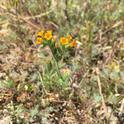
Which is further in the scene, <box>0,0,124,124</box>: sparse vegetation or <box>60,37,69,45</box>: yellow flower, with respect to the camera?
<box>60,37,69,45</box>: yellow flower

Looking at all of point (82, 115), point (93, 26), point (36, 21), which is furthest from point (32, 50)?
point (82, 115)

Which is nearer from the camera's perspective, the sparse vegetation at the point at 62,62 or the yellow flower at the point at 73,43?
the sparse vegetation at the point at 62,62

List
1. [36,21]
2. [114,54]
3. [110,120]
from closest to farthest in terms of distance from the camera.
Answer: [110,120] < [114,54] < [36,21]

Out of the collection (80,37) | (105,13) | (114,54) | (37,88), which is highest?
(105,13)

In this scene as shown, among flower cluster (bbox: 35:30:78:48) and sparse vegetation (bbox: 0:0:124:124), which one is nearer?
sparse vegetation (bbox: 0:0:124:124)

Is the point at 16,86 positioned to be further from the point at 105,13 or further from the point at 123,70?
the point at 105,13

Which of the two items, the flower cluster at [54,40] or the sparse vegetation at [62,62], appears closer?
the sparse vegetation at [62,62]

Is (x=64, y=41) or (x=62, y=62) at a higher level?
(x=64, y=41)

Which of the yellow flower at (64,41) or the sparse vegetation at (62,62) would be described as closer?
the sparse vegetation at (62,62)

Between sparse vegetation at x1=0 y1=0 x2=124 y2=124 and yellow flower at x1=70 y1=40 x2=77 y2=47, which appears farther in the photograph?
yellow flower at x1=70 y1=40 x2=77 y2=47

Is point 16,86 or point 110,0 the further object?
point 110,0

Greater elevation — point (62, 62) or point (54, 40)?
point (54, 40)
